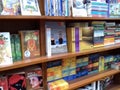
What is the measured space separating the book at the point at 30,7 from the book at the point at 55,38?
0.64 ft

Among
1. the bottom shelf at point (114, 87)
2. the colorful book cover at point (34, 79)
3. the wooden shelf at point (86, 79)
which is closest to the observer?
the colorful book cover at point (34, 79)

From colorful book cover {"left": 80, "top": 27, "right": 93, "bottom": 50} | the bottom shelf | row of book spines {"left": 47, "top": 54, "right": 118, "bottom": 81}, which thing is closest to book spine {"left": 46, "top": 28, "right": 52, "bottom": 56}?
row of book spines {"left": 47, "top": 54, "right": 118, "bottom": 81}

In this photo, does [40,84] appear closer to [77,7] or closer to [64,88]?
[64,88]

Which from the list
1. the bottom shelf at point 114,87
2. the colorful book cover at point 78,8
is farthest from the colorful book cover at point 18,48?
the bottom shelf at point 114,87

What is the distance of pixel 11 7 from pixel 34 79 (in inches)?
24.5

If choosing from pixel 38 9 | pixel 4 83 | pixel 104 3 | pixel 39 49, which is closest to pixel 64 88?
pixel 39 49

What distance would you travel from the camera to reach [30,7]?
1.29 metres

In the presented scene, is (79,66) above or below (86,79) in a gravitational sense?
above

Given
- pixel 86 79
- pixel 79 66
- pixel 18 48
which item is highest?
pixel 18 48

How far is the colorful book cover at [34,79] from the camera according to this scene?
1.39 metres

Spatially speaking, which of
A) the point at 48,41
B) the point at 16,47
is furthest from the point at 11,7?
the point at 48,41

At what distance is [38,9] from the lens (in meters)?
1.33

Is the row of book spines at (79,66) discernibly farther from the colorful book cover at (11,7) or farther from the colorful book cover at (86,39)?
the colorful book cover at (11,7)

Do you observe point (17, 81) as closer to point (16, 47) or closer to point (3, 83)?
point (3, 83)
